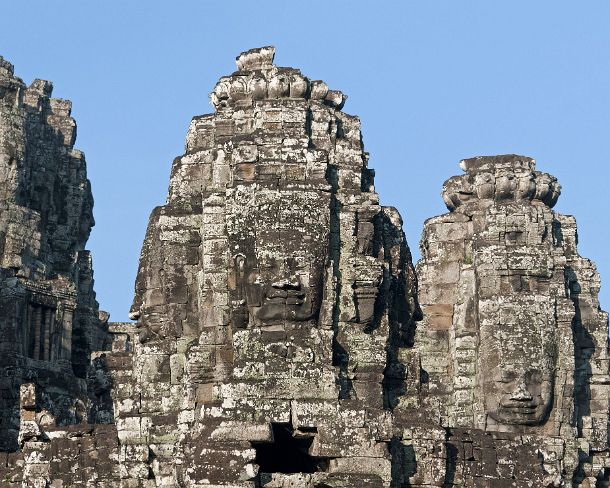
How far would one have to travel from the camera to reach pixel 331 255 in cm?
5391

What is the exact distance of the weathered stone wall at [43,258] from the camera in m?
73.6

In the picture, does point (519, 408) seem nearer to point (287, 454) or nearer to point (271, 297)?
point (287, 454)

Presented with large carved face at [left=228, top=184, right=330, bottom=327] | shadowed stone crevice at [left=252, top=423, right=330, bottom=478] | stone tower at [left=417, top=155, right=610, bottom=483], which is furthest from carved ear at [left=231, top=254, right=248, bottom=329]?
stone tower at [left=417, top=155, right=610, bottom=483]

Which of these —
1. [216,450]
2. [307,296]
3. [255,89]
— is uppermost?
[255,89]

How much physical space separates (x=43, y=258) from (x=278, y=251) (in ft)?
89.8

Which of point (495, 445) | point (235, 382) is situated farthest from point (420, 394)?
point (235, 382)

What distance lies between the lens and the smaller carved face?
6500cm

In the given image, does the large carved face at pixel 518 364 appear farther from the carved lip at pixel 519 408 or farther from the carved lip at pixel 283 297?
the carved lip at pixel 283 297

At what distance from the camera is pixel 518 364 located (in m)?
65.2

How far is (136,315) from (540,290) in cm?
1435

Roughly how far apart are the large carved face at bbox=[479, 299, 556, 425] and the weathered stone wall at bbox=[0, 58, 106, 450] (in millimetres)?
10106

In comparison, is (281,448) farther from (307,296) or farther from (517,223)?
(517,223)

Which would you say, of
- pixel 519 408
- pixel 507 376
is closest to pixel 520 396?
pixel 519 408

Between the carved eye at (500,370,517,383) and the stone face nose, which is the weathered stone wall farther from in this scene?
the stone face nose
